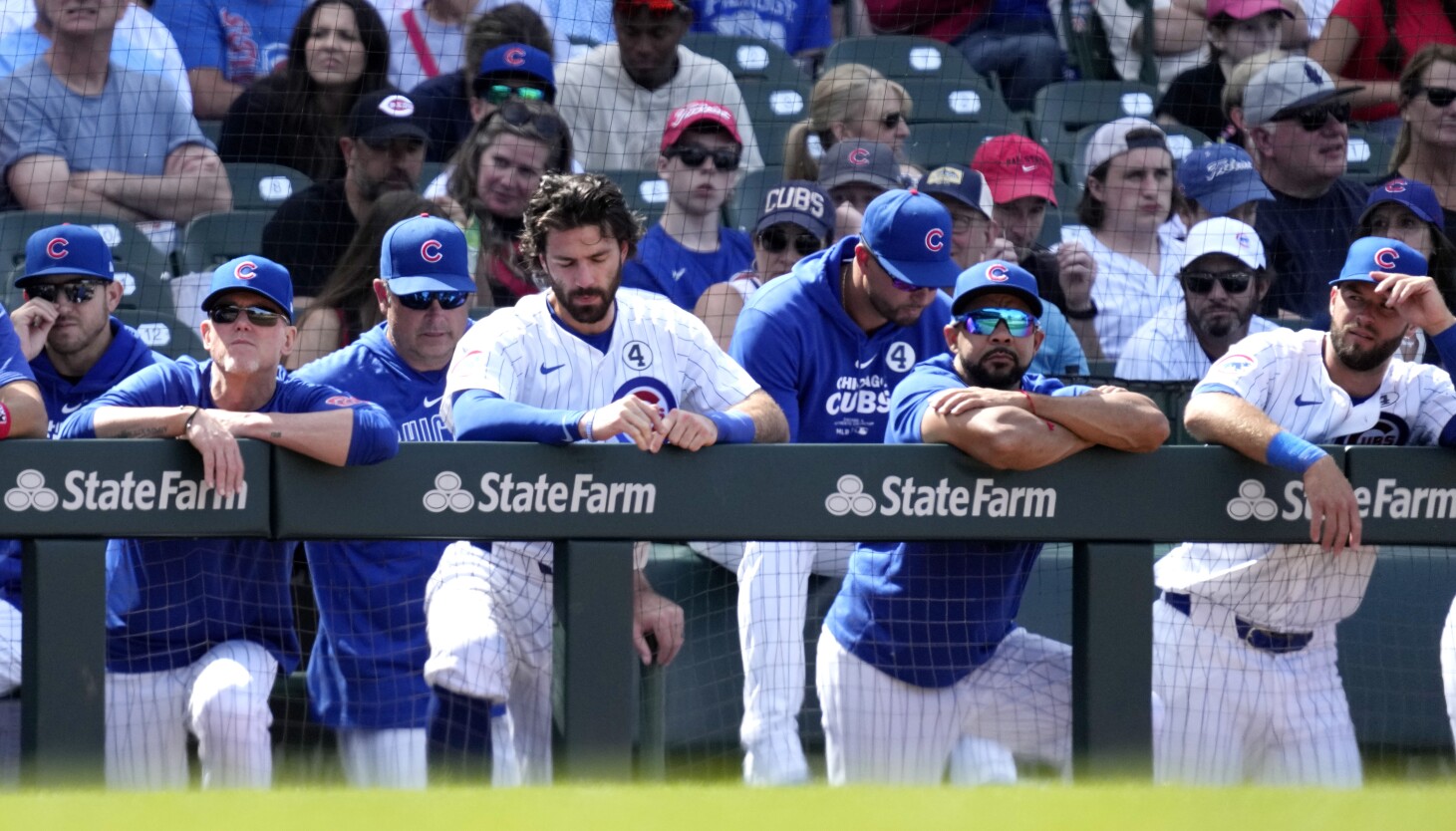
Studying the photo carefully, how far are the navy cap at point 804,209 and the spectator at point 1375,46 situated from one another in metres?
3.09

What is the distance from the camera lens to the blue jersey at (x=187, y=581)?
13.3ft

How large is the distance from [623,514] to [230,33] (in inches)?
166

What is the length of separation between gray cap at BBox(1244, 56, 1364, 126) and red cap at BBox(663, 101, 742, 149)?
2.15m

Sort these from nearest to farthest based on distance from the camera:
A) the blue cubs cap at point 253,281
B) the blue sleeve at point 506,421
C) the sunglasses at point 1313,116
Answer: the blue sleeve at point 506,421 → the blue cubs cap at point 253,281 → the sunglasses at point 1313,116

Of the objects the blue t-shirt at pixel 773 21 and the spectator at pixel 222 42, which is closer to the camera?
the spectator at pixel 222 42

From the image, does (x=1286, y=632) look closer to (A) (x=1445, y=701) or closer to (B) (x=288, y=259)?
(A) (x=1445, y=701)

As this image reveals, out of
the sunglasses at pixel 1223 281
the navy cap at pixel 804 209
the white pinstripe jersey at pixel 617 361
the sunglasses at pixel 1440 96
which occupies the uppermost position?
the sunglasses at pixel 1440 96

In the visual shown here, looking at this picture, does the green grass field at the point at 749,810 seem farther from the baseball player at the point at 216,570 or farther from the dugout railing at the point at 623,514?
the baseball player at the point at 216,570

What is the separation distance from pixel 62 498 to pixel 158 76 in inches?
134

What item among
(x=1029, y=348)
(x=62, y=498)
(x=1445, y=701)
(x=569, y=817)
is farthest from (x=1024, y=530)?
(x=62, y=498)

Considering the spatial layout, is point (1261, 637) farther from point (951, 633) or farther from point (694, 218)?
point (694, 218)

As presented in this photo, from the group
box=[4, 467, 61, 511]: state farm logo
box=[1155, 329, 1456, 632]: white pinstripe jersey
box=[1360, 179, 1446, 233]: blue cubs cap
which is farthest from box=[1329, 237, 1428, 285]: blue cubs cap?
box=[4, 467, 61, 511]: state farm logo

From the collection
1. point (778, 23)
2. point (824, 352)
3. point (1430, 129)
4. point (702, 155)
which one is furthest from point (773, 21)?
point (824, 352)

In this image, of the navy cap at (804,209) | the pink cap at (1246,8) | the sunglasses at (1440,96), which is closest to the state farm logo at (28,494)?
the navy cap at (804,209)
